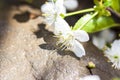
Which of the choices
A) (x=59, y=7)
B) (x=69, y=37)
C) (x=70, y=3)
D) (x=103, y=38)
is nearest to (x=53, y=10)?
(x=59, y=7)

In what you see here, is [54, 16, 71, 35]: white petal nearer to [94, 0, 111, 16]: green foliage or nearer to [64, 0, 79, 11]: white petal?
[94, 0, 111, 16]: green foliage

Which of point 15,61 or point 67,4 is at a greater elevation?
point 67,4

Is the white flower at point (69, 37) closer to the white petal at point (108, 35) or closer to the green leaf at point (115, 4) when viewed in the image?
the green leaf at point (115, 4)

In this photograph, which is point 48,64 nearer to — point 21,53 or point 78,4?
point 21,53

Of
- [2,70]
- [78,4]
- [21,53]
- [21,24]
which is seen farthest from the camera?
[78,4]

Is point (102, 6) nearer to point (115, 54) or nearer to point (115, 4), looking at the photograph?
point (115, 4)

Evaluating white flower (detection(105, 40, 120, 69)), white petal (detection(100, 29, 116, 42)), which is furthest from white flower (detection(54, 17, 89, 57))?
white petal (detection(100, 29, 116, 42))

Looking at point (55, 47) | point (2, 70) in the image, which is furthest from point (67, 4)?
point (2, 70)
